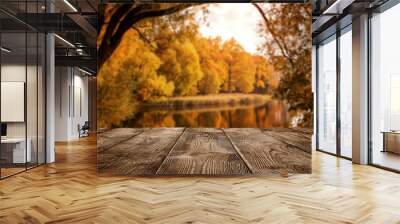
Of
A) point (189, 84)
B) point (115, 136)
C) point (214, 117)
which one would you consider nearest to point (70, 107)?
point (115, 136)

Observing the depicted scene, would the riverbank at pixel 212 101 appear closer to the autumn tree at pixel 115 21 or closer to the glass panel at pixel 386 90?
the autumn tree at pixel 115 21

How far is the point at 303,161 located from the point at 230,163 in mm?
1075

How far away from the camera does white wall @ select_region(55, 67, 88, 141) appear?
11.8 metres

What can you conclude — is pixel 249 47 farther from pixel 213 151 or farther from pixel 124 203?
pixel 124 203

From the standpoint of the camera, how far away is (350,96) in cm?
796

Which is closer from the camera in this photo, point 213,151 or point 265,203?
point 265,203

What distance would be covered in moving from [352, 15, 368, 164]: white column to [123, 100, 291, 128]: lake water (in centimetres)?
227

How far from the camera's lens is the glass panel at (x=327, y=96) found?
8938 millimetres

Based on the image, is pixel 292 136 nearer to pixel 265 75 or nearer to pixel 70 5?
pixel 265 75

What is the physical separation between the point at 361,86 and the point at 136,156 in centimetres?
439

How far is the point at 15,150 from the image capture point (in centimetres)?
608

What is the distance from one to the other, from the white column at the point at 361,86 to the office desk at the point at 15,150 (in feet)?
19.3

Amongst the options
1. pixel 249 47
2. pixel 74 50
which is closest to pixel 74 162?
pixel 74 50

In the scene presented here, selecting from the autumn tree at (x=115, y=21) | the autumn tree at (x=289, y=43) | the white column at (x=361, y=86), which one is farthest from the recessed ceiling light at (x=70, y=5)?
the white column at (x=361, y=86)
